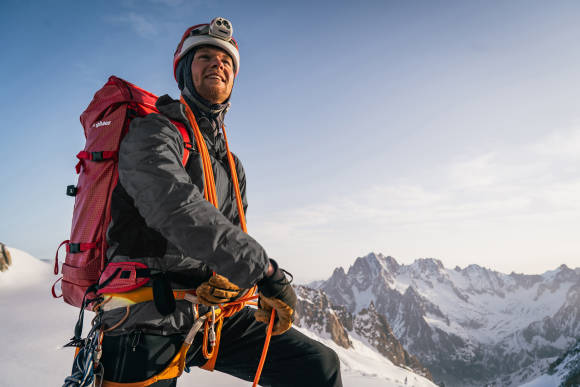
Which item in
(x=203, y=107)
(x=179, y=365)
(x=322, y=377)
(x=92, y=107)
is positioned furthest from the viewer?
(x=203, y=107)

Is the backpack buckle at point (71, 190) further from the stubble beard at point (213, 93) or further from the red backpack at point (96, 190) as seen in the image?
the stubble beard at point (213, 93)

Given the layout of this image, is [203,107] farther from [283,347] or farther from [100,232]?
[283,347]

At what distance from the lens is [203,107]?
346cm

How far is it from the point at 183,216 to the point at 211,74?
6.45ft

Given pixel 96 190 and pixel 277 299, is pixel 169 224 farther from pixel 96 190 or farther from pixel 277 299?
pixel 277 299

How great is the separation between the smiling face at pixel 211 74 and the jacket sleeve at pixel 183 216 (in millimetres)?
1263

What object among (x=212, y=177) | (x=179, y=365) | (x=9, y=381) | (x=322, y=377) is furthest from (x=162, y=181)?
(x=9, y=381)

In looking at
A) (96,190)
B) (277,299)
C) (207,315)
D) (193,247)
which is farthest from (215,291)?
(96,190)

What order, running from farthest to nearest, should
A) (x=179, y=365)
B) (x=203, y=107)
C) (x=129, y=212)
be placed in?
(x=203, y=107)
(x=179, y=365)
(x=129, y=212)

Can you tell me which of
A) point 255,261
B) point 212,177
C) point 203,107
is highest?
point 203,107

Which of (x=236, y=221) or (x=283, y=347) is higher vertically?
(x=236, y=221)

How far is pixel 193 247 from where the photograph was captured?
208cm

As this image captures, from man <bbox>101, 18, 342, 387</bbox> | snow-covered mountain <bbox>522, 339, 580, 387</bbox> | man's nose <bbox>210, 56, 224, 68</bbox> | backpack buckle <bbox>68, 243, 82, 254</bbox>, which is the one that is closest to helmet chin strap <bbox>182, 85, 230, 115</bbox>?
man <bbox>101, 18, 342, 387</bbox>

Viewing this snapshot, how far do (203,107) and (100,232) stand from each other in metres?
1.63
